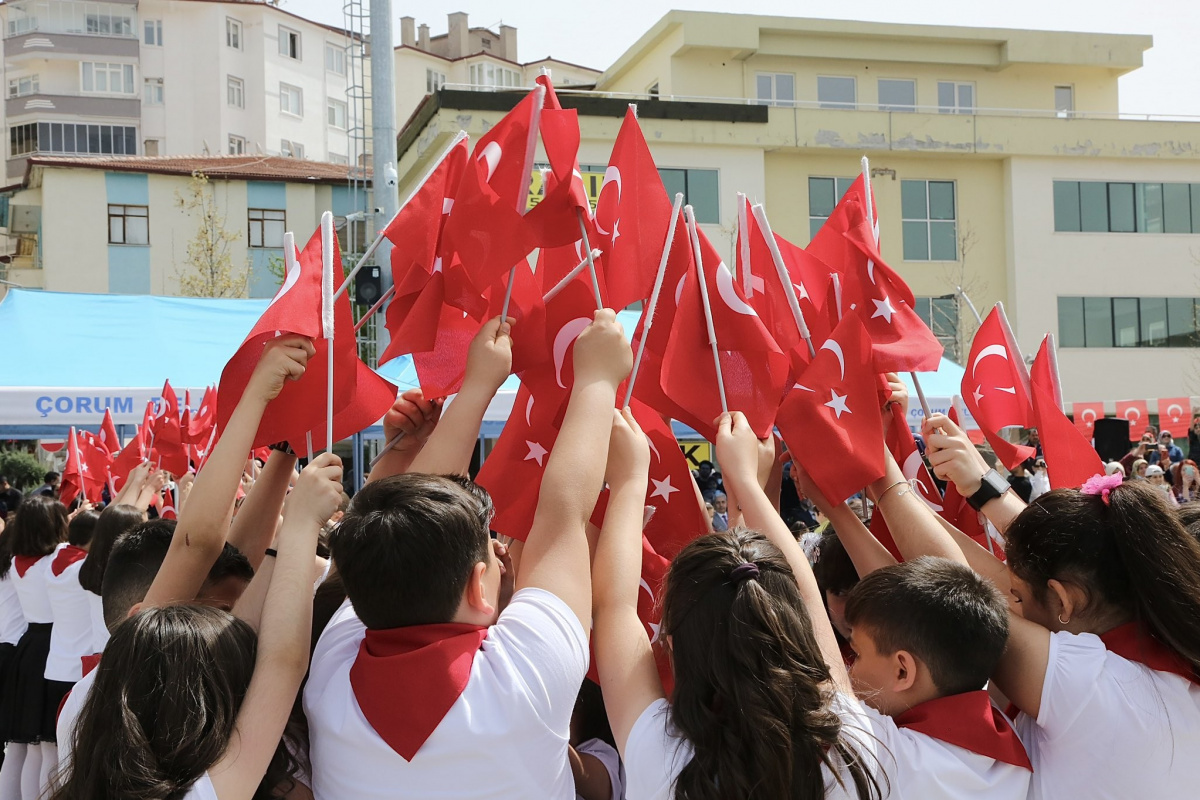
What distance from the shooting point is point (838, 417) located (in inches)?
113

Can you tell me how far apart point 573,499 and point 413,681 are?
0.47m

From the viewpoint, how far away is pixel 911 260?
28.3 meters

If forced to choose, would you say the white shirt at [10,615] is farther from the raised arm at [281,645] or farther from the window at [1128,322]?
the window at [1128,322]

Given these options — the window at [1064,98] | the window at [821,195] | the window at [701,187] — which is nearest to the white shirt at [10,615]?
the window at [701,187]

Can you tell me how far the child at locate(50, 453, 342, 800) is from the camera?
1868mm

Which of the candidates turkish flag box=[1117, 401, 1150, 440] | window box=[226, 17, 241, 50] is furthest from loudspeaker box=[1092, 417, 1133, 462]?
window box=[226, 17, 241, 50]

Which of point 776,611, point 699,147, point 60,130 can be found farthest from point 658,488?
point 60,130

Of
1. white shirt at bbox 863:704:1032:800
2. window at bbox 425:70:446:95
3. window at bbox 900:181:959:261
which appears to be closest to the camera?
white shirt at bbox 863:704:1032:800

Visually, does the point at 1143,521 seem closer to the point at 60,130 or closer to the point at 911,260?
the point at 911,260

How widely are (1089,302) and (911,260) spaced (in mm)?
4768

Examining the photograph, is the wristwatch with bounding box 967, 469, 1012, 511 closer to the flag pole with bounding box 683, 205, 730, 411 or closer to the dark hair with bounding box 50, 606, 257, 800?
the flag pole with bounding box 683, 205, 730, 411

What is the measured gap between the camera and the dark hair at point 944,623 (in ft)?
6.65

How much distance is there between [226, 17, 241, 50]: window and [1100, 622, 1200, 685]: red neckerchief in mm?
49153

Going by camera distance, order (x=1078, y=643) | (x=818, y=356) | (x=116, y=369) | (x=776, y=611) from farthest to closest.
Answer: (x=116, y=369), (x=818, y=356), (x=1078, y=643), (x=776, y=611)
